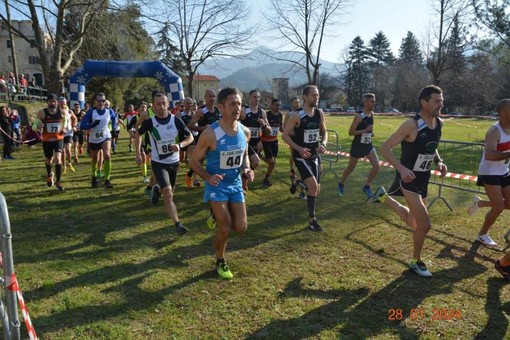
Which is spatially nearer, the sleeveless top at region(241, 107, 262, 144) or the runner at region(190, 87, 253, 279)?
the runner at region(190, 87, 253, 279)

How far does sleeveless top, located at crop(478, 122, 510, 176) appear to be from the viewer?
5160 mm

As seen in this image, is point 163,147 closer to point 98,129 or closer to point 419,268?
point 98,129

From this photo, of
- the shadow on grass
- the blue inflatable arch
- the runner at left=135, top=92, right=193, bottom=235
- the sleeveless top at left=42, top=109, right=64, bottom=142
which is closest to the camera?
the shadow on grass

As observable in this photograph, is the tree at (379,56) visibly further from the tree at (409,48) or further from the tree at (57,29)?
the tree at (57,29)

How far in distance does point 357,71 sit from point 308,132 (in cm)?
7855

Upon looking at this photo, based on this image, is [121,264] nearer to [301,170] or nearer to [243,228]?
[243,228]

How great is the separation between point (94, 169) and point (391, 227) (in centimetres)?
682

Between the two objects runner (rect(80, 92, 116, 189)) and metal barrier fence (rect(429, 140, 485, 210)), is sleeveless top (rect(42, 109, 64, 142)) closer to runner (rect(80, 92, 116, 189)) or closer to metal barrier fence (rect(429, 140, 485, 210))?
runner (rect(80, 92, 116, 189))

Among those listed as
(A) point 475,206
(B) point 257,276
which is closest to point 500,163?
(A) point 475,206

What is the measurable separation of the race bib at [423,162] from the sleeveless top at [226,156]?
206 centimetres

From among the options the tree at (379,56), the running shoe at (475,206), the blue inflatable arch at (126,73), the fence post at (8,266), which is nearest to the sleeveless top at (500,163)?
the running shoe at (475,206)

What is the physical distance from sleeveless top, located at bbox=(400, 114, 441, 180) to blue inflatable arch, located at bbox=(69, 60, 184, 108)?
12286 millimetres

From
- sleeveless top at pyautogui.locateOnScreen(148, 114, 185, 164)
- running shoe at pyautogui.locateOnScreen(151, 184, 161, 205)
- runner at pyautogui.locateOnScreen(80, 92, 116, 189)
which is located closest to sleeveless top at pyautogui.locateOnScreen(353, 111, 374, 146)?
sleeveless top at pyautogui.locateOnScreen(148, 114, 185, 164)

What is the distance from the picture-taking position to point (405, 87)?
68312 mm
